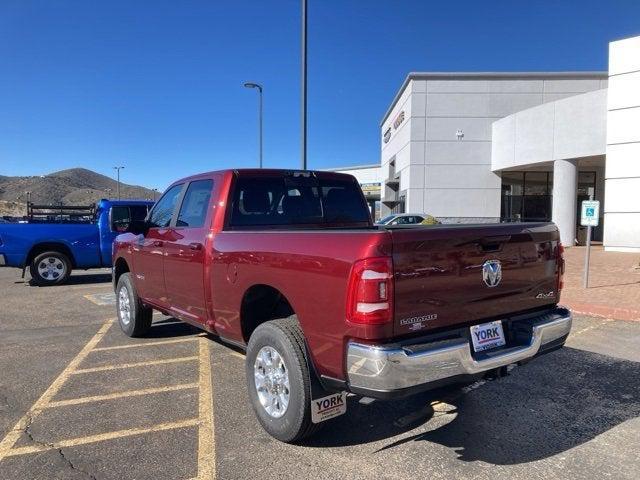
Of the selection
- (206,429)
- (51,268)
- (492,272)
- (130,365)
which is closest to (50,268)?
(51,268)

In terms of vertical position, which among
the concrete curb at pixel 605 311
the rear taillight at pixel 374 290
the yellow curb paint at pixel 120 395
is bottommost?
the yellow curb paint at pixel 120 395

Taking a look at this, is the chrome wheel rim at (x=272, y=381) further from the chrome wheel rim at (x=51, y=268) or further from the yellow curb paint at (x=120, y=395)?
the chrome wheel rim at (x=51, y=268)

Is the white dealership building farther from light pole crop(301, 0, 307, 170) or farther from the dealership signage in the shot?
light pole crop(301, 0, 307, 170)

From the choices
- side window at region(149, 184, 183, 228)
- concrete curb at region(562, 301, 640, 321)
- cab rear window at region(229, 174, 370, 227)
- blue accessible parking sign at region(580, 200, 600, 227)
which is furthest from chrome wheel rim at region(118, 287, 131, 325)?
blue accessible parking sign at region(580, 200, 600, 227)

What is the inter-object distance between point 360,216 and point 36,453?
3.44m

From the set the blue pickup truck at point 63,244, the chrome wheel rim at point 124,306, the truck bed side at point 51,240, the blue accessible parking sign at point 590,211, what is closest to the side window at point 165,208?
the chrome wheel rim at point 124,306

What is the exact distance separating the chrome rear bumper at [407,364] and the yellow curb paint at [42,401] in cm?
249

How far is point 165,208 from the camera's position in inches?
228

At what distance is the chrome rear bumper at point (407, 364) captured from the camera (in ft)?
9.14

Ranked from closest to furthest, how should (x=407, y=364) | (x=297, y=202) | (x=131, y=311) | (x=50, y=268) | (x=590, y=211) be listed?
(x=407, y=364), (x=297, y=202), (x=131, y=311), (x=590, y=211), (x=50, y=268)

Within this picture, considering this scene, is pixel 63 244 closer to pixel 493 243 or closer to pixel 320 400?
pixel 320 400

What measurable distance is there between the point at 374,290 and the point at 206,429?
6.23 feet

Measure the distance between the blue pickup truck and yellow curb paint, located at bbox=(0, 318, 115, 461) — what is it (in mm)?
5538

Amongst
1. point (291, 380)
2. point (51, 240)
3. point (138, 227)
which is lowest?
point (291, 380)
